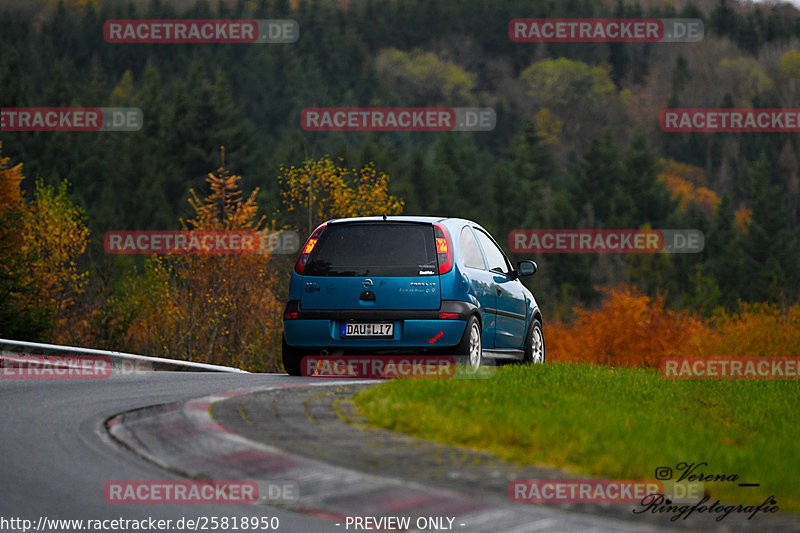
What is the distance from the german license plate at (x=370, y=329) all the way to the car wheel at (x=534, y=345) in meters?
3.08

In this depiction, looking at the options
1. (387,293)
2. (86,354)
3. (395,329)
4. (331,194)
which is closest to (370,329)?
(395,329)

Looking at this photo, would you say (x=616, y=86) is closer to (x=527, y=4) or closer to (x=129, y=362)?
(x=527, y=4)

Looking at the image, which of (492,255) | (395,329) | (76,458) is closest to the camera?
(76,458)

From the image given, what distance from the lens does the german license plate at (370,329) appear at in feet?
42.5

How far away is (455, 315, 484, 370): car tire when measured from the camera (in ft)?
42.5

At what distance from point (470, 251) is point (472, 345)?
1.25 m

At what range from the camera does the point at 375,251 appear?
43.5 ft

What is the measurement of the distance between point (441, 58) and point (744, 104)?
48.8m

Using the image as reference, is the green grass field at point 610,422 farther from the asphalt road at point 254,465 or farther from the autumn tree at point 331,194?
the autumn tree at point 331,194

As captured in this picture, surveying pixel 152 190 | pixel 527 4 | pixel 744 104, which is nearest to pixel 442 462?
pixel 152 190

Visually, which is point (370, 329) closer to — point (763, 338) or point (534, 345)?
point (534, 345)

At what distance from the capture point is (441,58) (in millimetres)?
166500

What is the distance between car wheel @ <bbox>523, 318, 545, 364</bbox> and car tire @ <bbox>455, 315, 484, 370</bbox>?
1967 millimetres

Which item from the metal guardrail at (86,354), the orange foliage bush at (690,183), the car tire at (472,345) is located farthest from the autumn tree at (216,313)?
the orange foliage bush at (690,183)
